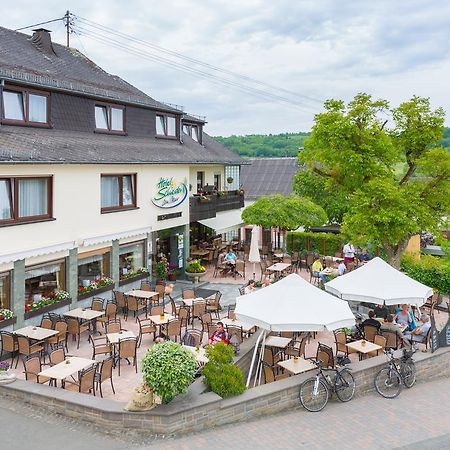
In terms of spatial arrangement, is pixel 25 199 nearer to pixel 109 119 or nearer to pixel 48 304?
pixel 48 304

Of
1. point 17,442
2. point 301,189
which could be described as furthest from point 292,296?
point 301,189

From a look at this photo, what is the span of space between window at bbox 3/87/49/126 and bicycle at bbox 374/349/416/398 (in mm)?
14589

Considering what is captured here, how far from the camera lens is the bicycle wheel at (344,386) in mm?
13109

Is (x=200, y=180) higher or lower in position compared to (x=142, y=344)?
higher

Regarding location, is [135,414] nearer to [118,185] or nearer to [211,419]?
[211,419]

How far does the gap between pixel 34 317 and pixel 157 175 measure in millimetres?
9762

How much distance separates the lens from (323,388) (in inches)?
504

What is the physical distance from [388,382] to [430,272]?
12.5m

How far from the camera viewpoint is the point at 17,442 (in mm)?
10305

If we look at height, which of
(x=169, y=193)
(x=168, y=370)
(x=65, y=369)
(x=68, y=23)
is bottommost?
(x=65, y=369)

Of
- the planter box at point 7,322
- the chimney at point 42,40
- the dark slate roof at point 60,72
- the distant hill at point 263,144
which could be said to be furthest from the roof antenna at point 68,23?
the distant hill at point 263,144

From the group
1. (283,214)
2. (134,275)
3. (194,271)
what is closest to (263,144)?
(283,214)

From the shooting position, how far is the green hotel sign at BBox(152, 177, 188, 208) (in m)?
25.2

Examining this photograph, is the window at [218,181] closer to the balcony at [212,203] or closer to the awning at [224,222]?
the balcony at [212,203]
